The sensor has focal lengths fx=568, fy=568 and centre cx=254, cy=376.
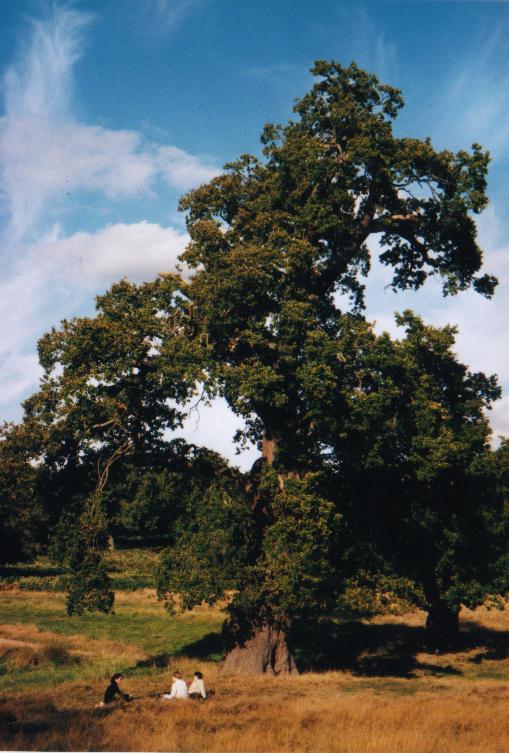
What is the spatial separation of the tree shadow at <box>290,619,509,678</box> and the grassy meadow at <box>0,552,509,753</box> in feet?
0.35

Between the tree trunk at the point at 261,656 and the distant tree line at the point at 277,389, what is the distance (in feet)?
0.26

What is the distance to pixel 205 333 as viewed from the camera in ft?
71.9

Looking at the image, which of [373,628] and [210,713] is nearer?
[210,713]

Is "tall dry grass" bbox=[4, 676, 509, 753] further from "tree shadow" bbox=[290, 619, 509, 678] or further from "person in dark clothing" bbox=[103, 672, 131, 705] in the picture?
"tree shadow" bbox=[290, 619, 509, 678]

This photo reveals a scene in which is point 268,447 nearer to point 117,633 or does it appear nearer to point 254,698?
point 254,698

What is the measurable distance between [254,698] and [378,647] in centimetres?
1669

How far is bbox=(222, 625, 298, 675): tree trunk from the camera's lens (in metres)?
22.5

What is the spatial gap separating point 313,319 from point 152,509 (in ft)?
36.4

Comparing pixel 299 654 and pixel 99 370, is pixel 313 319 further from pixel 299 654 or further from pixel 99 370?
pixel 299 654

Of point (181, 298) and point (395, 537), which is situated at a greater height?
point (181, 298)

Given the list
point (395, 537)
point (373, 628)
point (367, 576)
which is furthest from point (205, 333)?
point (373, 628)

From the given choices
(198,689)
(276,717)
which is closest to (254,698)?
(198,689)

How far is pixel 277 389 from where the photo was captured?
2084 cm

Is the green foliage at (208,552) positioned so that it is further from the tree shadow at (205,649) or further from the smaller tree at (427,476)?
the tree shadow at (205,649)
